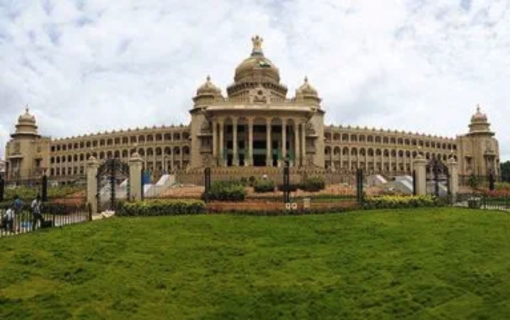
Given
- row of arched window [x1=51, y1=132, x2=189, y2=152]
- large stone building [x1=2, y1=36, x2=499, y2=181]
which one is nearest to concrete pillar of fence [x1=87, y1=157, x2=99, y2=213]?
large stone building [x1=2, y1=36, x2=499, y2=181]

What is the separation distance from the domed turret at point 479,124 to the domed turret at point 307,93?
33.5m

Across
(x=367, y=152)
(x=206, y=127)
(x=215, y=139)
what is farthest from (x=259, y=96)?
(x=367, y=152)

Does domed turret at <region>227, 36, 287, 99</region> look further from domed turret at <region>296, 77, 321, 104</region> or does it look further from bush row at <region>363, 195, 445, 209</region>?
bush row at <region>363, 195, 445, 209</region>

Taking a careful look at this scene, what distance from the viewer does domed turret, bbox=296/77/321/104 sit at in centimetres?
7244

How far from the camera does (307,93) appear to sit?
2874 inches

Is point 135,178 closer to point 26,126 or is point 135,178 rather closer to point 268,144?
point 268,144

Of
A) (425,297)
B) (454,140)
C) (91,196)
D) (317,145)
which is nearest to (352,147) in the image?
(317,145)

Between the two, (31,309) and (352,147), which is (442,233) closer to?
(31,309)

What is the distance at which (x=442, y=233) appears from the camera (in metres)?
16.1

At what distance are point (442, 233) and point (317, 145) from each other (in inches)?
2181

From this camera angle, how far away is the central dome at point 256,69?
73062 millimetres

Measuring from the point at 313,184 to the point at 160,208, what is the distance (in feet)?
54.6

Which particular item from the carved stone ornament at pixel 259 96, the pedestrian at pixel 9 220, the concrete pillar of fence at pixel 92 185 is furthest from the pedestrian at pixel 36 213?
the carved stone ornament at pixel 259 96

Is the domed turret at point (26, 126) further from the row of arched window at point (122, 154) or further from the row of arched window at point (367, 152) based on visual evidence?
the row of arched window at point (367, 152)
